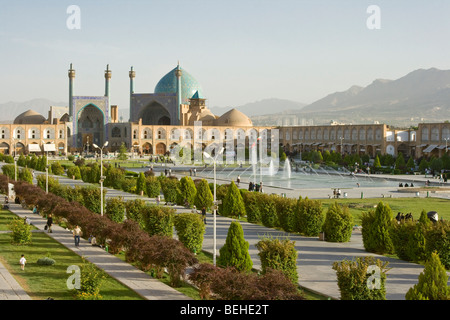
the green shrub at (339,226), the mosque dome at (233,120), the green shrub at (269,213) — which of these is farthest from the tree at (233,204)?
the mosque dome at (233,120)

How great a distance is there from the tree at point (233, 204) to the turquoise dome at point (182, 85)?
64374mm

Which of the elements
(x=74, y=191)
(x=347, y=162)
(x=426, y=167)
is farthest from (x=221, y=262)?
→ (x=347, y=162)

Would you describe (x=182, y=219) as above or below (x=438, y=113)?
below

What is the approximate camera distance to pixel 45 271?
13820 mm

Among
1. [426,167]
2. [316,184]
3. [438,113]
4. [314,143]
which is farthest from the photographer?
[438,113]

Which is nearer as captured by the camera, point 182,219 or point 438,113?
point 182,219

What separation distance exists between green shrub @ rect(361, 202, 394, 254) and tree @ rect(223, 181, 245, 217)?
25.2ft

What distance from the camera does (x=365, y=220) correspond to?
16.4 m

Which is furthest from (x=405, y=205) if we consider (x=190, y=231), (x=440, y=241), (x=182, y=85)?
(x=182, y=85)

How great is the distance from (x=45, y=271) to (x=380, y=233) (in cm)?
891

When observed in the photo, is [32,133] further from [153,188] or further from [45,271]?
[45,271]

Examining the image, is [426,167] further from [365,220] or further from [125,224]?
[125,224]

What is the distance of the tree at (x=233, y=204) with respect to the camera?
75.6 ft

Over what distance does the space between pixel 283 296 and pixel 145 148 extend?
6774 centimetres
